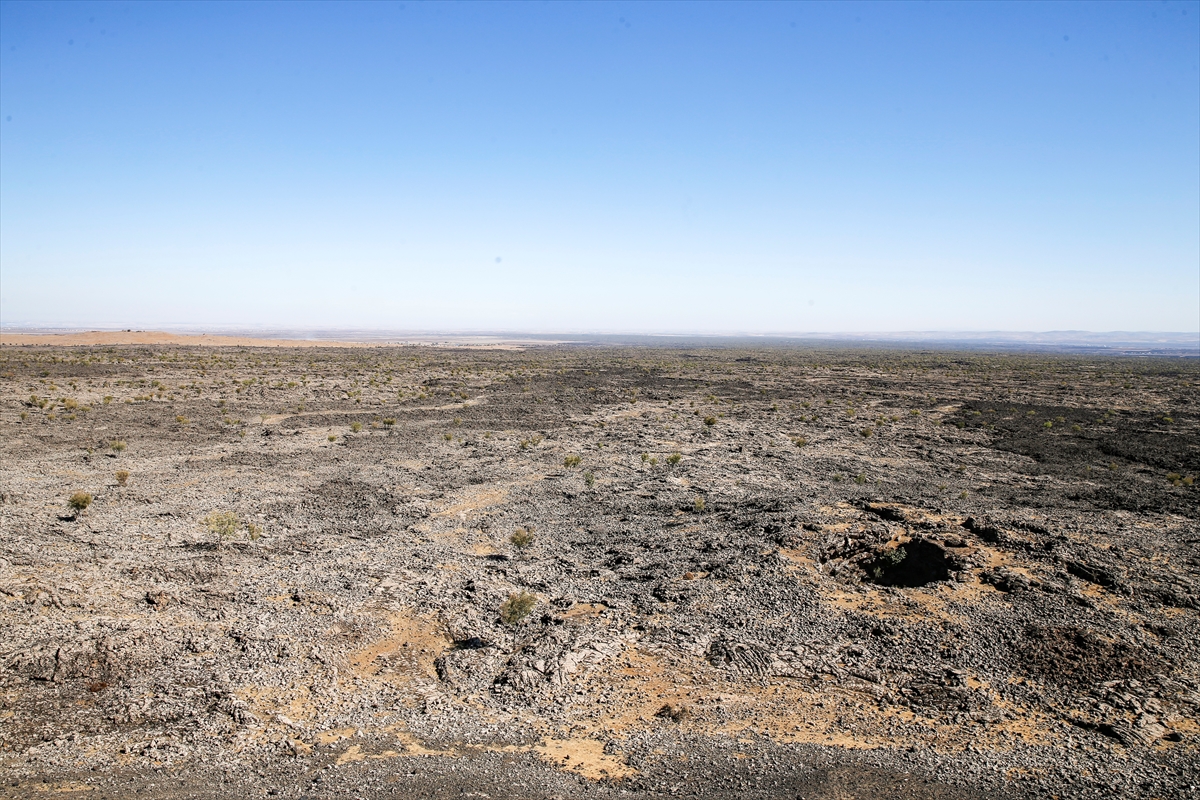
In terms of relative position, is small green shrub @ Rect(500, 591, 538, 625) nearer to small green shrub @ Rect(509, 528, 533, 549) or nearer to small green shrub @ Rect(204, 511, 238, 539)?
small green shrub @ Rect(509, 528, 533, 549)

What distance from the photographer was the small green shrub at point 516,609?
9.48 m

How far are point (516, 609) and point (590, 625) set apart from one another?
3.65 ft

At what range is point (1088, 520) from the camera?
15.1 metres

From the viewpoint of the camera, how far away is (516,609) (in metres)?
9.52

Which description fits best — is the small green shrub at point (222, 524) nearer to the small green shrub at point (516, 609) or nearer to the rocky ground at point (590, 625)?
the rocky ground at point (590, 625)

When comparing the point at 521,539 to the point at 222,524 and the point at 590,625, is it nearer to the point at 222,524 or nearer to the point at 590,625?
the point at 590,625

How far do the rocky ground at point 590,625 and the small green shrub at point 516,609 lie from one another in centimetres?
7

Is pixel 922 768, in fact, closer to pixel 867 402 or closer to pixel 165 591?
pixel 165 591

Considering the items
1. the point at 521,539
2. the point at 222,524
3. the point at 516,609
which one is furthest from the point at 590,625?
the point at 222,524

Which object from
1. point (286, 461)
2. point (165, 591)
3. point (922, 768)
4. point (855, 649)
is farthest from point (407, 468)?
point (922, 768)

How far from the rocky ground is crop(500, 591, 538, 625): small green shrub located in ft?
0.22

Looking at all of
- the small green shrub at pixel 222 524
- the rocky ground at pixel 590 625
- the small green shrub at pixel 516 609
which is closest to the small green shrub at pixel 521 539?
the rocky ground at pixel 590 625

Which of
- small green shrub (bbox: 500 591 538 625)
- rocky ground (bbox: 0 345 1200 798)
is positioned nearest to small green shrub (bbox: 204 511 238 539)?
rocky ground (bbox: 0 345 1200 798)

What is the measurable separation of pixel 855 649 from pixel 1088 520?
10097 millimetres
